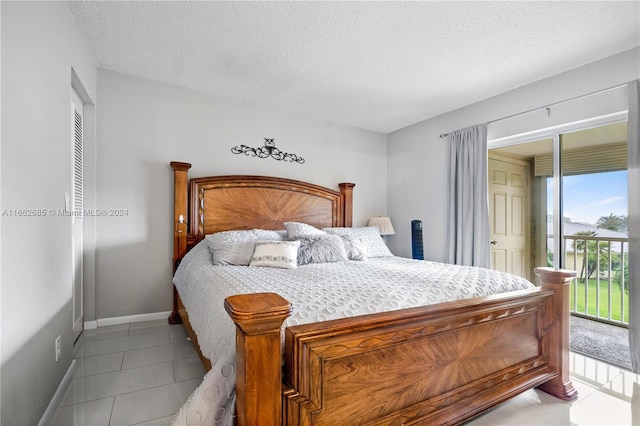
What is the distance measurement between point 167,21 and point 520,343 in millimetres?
3167

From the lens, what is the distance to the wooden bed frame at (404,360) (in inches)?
41.6

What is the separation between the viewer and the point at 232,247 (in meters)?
2.75

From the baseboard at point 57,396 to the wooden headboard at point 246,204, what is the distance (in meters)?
1.22

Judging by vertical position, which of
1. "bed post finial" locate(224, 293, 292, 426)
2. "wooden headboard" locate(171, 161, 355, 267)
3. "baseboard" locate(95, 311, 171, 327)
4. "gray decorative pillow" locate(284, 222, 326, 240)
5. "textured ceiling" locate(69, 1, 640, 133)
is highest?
"textured ceiling" locate(69, 1, 640, 133)

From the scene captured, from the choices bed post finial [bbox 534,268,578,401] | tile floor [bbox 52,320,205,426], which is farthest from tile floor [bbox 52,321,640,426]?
bed post finial [bbox 534,268,578,401]

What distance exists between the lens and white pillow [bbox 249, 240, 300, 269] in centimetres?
261

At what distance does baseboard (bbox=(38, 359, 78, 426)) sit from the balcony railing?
4039 mm

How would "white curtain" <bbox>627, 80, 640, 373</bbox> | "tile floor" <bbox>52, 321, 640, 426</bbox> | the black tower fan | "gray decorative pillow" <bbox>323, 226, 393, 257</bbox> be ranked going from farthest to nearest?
→ the black tower fan, "gray decorative pillow" <bbox>323, 226, 393, 257</bbox>, "white curtain" <bbox>627, 80, 640, 373</bbox>, "tile floor" <bbox>52, 321, 640, 426</bbox>

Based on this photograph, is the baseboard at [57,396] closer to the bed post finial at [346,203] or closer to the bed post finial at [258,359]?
the bed post finial at [258,359]

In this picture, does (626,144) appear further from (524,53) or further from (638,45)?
(524,53)

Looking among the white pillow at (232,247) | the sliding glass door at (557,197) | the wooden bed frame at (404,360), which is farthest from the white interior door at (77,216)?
the sliding glass door at (557,197)

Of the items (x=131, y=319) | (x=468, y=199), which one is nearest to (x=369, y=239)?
(x=468, y=199)

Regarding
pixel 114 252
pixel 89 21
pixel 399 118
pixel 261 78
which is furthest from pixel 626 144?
pixel 114 252

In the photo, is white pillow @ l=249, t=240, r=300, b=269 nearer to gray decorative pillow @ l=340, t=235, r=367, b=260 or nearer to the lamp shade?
gray decorative pillow @ l=340, t=235, r=367, b=260
